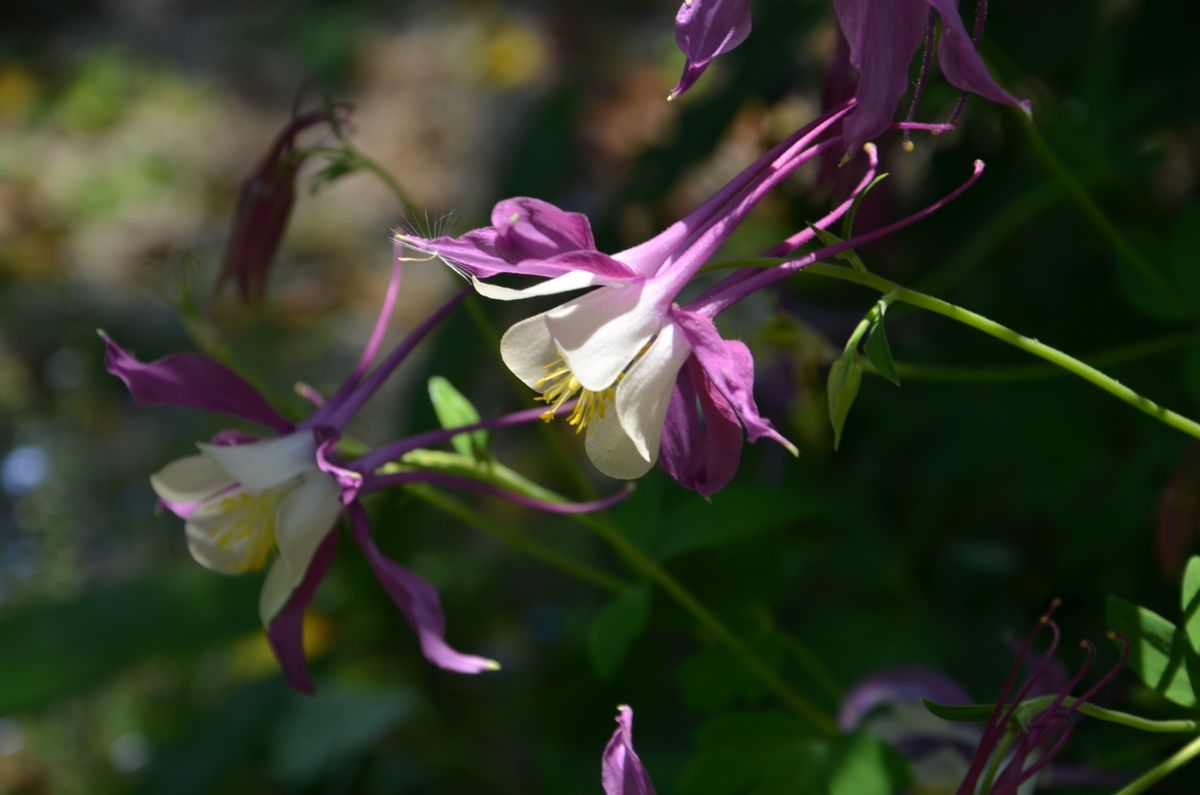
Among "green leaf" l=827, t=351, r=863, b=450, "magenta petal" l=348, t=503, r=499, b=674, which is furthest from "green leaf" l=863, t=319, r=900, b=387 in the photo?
"magenta petal" l=348, t=503, r=499, b=674

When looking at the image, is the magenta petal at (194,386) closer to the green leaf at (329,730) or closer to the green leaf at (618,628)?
the green leaf at (618,628)

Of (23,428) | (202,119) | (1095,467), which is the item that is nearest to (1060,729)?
(1095,467)

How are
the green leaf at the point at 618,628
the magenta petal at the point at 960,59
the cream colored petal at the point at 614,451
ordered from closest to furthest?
the magenta petal at the point at 960,59, the cream colored petal at the point at 614,451, the green leaf at the point at 618,628

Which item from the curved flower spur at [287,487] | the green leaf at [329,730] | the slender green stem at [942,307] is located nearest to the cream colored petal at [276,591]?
the curved flower spur at [287,487]

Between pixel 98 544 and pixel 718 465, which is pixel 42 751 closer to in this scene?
pixel 98 544

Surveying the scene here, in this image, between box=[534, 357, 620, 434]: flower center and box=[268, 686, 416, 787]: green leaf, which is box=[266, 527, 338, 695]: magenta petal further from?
box=[268, 686, 416, 787]: green leaf
